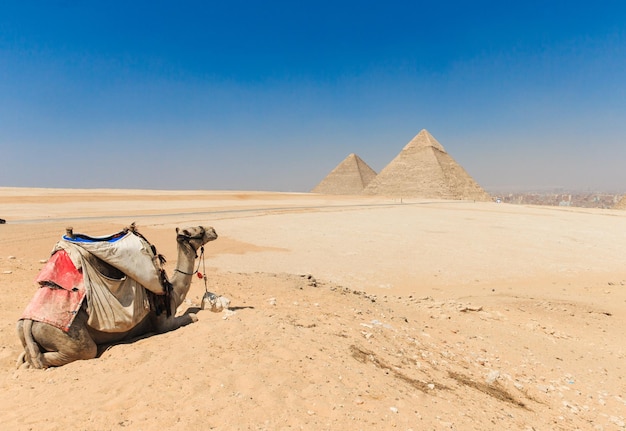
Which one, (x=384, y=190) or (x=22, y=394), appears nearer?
(x=22, y=394)

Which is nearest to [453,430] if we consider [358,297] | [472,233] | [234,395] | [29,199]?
[234,395]

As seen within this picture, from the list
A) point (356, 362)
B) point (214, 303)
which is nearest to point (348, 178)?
point (214, 303)

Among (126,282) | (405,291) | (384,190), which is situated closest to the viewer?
(126,282)

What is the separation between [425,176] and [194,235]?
84218 millimetres

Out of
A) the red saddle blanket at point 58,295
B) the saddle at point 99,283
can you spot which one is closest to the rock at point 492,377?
the saddle at point 99,283

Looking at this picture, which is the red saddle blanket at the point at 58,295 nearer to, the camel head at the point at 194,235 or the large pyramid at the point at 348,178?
the camel head at the point at 194,235

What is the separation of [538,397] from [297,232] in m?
14.8

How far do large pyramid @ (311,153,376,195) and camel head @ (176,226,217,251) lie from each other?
97.4 metres

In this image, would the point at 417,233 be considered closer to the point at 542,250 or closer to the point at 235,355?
the point at 542,250

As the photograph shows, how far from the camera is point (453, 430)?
2803 millimetres

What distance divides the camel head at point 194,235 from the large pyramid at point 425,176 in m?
79.2

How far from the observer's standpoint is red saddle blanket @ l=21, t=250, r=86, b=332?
11.7 feet

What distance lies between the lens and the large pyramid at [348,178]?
104 meters

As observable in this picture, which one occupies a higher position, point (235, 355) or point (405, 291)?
point (235, 355)
